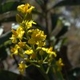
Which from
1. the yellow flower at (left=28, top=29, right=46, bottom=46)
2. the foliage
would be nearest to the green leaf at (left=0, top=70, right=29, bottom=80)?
the foliage

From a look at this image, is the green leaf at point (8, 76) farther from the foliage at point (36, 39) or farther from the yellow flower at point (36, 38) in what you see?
the yellow flower at point (36, 38)

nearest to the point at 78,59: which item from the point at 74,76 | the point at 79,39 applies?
the point at 79,39

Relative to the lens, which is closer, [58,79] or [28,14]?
[28,14]

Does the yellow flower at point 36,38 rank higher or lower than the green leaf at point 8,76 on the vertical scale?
higher

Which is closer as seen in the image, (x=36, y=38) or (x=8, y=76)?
(x=36, y=38)

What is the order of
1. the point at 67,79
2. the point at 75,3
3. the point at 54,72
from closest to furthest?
the point at 54,72 < the point at 67,79 < the point at 75,3

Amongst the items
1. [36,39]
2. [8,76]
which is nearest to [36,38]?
[36,39]

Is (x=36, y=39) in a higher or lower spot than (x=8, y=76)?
higher

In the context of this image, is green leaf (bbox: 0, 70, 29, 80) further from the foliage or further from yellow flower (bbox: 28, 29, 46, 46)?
yellow flower (bbox: 28, 29, 46, 46)

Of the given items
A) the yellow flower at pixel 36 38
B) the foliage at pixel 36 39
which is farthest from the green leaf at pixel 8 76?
the yellow flower at pixel 36 38

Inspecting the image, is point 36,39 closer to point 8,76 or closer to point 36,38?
point 36,38

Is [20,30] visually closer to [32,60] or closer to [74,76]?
[32,60]
